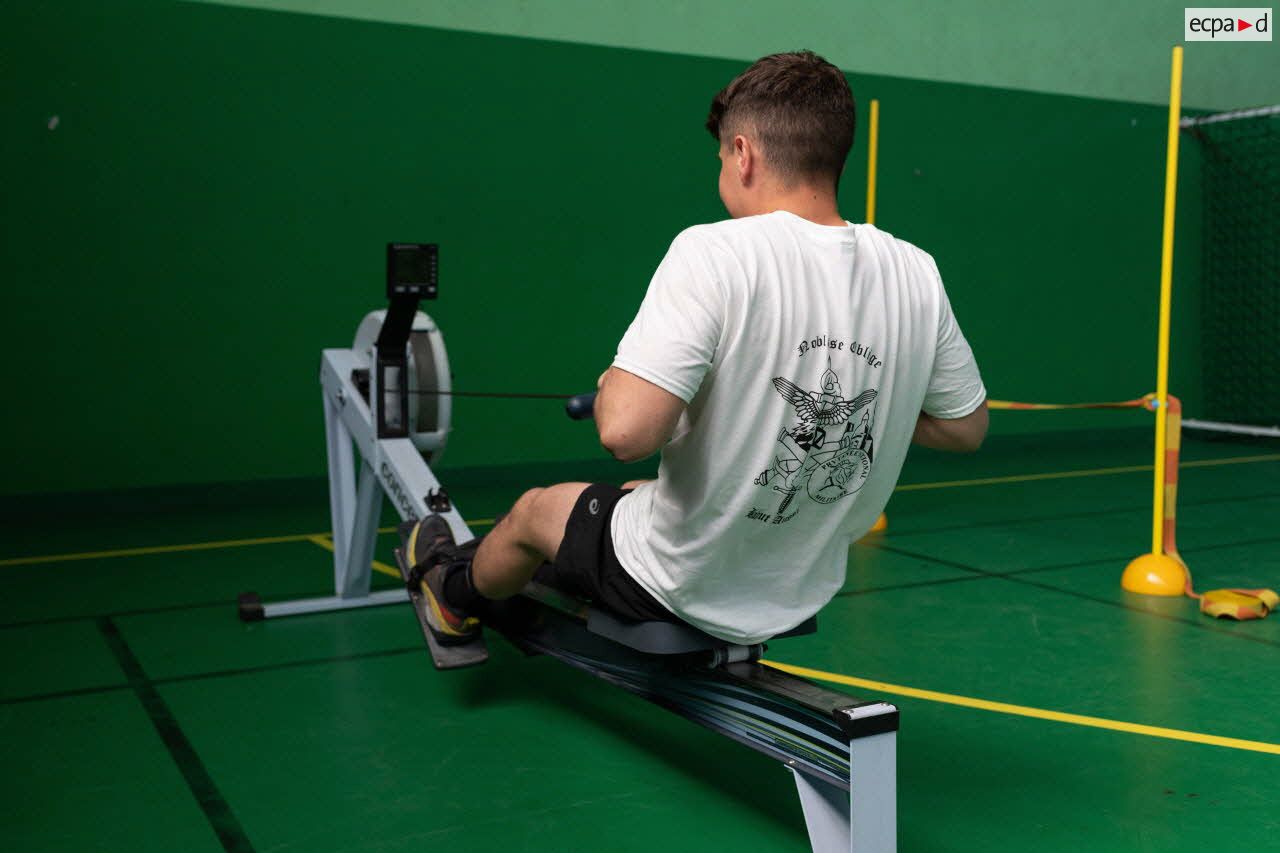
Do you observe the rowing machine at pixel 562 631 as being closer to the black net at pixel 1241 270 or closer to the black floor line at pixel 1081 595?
the black floor line at pixel 1081 595

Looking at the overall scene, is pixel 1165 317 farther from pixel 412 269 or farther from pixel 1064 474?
pixel 1064 474

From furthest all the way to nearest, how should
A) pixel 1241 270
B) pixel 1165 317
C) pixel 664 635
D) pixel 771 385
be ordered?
1. pixel 1241 270
2. pixel 1165 317
3. pixel 664 635
4. pixel 771 385

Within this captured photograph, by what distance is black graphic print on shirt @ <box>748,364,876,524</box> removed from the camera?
71.5 inches

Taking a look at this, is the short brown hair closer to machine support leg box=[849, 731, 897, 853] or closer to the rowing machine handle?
the rowing machine handle

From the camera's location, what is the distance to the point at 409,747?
8.43 ft

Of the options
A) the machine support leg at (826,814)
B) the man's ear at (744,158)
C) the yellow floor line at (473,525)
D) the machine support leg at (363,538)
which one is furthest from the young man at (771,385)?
the yellow floor line at (473,525)

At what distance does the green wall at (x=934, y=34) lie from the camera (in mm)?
6039

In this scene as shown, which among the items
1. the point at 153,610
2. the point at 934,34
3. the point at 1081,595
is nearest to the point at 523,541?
the point at 153,610

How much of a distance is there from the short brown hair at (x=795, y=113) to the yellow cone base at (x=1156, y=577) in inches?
99.3

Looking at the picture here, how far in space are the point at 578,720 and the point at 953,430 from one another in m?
1.11

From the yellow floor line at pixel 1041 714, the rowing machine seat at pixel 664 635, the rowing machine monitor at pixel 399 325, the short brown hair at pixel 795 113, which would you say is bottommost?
the yellow floor line at pixel 1041 714

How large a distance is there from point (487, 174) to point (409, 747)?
3.89 meters

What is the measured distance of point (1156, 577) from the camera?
3889mm

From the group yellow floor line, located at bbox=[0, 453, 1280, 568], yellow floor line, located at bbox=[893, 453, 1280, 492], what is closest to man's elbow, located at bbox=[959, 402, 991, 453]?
yellow floor line, located at bbox=[0, 453, 1280, 568]
